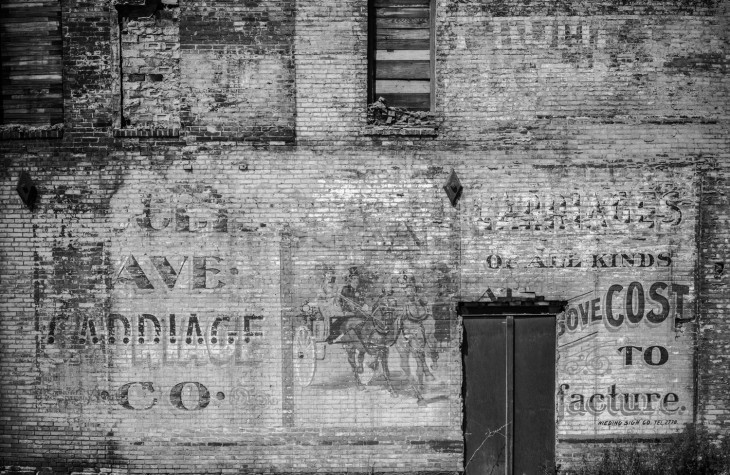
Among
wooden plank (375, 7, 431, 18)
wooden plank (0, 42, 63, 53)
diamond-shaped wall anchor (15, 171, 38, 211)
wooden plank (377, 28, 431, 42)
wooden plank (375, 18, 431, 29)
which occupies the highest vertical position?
wooden plank (375, 7, 431, 18)

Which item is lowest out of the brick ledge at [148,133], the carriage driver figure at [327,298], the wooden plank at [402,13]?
the carriage driver figure at [327,298]

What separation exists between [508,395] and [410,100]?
4003 mm

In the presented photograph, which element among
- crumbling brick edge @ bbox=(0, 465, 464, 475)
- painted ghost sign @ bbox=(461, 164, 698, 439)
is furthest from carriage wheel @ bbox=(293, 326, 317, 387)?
painted ghost sign @ bbox=(461, 164, 698, 439)

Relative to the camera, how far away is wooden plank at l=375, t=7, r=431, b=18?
676 cm

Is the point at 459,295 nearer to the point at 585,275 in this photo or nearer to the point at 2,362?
the point at 585,275

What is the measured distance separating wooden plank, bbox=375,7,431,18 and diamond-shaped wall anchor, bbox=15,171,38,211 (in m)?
4.91

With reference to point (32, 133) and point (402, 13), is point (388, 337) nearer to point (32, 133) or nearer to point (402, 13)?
point (402, 13)

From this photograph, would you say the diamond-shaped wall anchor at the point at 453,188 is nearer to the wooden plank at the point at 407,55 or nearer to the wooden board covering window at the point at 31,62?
the wooden plank at the point at 407,55

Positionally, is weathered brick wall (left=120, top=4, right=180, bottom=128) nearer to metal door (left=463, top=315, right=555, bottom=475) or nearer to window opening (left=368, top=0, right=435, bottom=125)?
window opening (left=368, top=0, right=435, bottom=125)

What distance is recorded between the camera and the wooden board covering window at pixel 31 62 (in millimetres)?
6723

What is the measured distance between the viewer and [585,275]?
663 centimetres

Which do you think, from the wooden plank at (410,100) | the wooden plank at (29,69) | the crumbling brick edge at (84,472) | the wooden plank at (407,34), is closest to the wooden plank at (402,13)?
the wooden plank at (407,34)

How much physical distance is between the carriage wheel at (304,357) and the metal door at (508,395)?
1958 millimetres

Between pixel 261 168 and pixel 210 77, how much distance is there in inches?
51.9
